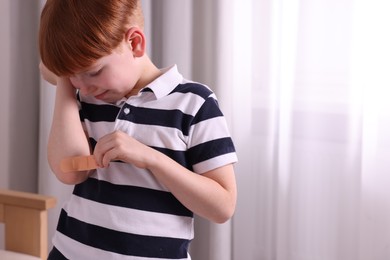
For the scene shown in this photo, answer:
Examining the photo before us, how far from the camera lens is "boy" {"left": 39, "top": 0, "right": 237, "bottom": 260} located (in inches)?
34.5

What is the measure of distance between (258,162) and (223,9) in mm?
425

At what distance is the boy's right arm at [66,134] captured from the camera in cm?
97

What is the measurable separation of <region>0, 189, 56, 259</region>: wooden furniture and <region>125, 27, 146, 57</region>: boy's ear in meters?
0.37

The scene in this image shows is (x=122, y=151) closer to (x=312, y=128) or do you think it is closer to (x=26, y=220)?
(x=26, y=220)

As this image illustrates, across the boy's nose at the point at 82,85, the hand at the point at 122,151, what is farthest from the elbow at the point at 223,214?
the boy's nose at the point at 82,85

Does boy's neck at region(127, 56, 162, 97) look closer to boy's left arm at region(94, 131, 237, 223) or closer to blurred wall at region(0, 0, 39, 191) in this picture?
boy's left arm at region(94, 131, 237, 223)

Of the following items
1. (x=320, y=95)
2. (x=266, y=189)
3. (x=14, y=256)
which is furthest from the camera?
(x=266, y=189)

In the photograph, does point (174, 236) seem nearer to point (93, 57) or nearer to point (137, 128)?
point (137, 128)

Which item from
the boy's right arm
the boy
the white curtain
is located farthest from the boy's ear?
the white curtain

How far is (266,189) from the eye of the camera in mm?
1654

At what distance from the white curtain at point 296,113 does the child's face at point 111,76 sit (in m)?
0.70

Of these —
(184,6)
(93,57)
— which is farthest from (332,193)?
(93,57)

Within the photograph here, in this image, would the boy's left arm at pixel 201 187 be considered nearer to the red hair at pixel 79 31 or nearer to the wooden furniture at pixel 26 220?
the red hair at pixel 79 31

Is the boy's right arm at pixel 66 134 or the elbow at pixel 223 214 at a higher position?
the boy's right arm at pixel 66 134
